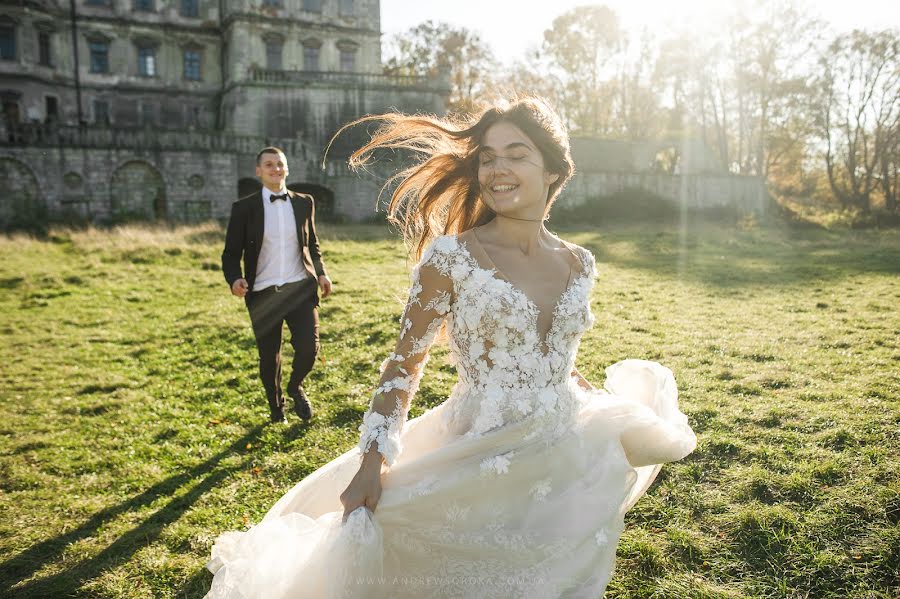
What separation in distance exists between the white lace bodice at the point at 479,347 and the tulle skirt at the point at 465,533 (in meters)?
0.10

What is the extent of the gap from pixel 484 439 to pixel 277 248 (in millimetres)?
4164

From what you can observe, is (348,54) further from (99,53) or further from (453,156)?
(453,156)

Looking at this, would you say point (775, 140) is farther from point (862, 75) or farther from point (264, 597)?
point (264, 597)

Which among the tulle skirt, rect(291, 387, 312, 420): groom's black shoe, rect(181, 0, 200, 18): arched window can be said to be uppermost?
rect(181, 0, 200, 18): arched window

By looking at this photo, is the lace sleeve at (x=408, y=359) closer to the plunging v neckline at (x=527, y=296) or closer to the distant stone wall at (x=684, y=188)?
the plunging v neckline at (x=527, y=296)

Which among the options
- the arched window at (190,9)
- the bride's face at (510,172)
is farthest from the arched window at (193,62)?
the bride's face at (510,172)

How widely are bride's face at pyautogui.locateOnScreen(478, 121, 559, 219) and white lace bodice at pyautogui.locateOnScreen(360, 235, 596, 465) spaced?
28cm

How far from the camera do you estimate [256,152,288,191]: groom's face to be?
6.05 meters

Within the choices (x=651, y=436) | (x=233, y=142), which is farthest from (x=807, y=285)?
(x=233, y=142)

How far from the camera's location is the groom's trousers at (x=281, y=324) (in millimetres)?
5965

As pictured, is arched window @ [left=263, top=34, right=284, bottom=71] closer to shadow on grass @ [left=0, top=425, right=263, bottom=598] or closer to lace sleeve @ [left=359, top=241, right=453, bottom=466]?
shadow on grass @ [left=0, top=425, right=263, bottom=598]

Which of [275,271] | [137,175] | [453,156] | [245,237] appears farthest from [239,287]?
[137,175]

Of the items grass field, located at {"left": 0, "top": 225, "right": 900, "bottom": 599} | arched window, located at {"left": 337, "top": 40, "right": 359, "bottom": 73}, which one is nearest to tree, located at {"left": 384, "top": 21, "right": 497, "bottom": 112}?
arched window, located at {"left": 337, "top": 40, "right": 359, "bottom": 73}

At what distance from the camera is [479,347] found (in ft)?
8.55
